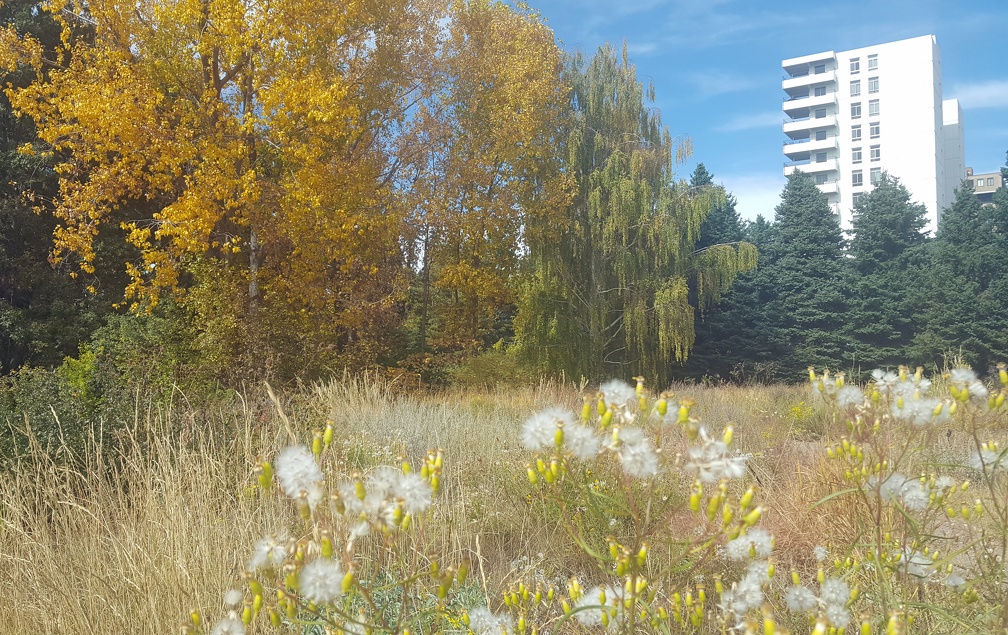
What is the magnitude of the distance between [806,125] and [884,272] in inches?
1362

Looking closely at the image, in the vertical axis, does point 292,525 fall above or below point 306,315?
below

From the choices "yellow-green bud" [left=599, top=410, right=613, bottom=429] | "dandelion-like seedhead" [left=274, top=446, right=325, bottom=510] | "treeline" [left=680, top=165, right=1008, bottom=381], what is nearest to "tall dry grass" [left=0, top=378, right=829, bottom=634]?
"dandelion-like seedhead" [left=274, top=446, right=325, bottom=510]

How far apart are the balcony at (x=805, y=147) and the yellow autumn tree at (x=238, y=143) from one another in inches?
1892

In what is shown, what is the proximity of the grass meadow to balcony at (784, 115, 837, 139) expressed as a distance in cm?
5464

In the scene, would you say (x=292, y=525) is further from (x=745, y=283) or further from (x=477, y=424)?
(x=745, y=283)

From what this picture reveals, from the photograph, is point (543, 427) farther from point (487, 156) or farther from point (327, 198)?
point (487, 156)

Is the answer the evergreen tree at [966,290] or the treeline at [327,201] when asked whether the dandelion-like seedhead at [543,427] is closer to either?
the treeline at [327,201]

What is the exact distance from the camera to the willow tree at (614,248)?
622 inches

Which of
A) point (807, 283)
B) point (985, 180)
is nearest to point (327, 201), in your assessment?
point (807, 283)

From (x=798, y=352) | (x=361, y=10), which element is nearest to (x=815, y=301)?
(x=798, y=352)

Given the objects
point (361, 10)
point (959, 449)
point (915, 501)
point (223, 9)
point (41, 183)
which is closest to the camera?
point (915, 501)

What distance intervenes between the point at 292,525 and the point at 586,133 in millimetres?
14706

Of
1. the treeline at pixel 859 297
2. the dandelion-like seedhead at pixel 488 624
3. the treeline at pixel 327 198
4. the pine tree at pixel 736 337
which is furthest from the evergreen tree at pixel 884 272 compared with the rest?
the dandelion-like seedhead at pixel 488 624

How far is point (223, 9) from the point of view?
1093 centimetres
